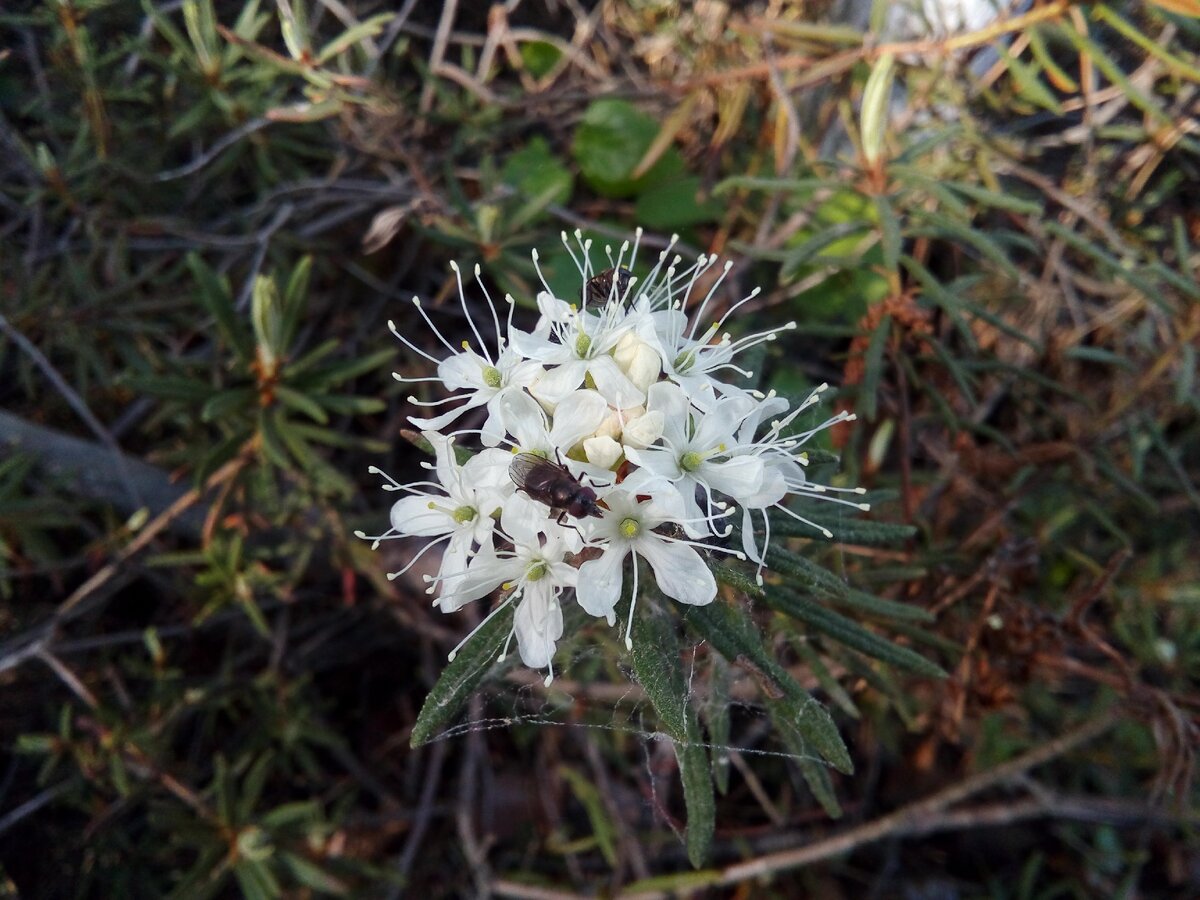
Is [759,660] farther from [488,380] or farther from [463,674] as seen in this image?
[488,380]

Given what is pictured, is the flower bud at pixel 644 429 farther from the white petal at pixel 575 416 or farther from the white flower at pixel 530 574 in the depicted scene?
the white flower at pixel 530 574

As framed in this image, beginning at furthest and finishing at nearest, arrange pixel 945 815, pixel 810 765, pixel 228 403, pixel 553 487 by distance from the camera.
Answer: pixel 945 815 < pixel 228 403 < pixel 810 765 < pixel 553 487

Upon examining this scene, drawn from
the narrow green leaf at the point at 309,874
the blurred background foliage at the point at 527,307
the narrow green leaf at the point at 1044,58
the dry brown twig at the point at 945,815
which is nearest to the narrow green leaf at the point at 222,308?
the blurred background foliage at the point at 527,307

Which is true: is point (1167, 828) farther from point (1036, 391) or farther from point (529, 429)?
point (529, 429)

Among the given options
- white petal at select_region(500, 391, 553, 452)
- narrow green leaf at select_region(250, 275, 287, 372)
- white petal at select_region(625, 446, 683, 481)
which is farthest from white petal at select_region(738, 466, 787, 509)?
narrow green leaf at select_region(250, 275, 287, 372)

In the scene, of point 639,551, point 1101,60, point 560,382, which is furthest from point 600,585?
point 1101,60

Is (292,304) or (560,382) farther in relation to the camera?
(292,304)

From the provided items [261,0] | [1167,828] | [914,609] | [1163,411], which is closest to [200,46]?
[261,0]
